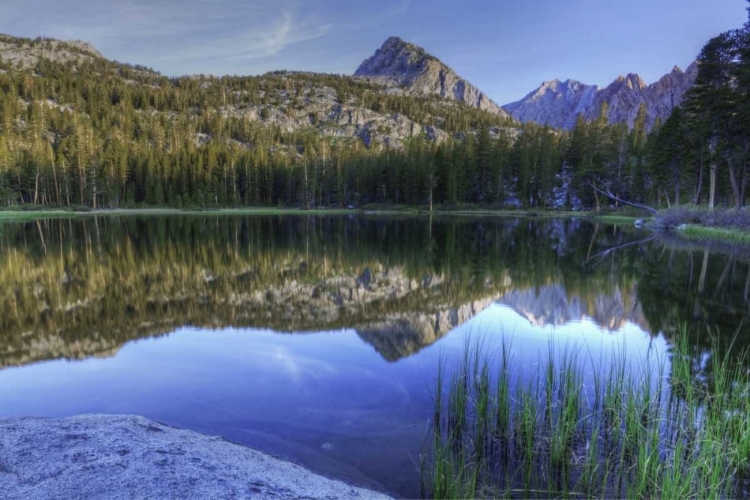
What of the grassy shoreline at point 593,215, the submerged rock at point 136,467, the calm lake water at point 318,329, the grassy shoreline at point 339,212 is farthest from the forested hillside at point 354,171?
the submerged rock at point 136,467

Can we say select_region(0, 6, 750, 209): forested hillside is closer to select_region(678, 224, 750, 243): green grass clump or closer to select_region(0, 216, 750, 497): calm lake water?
select_region(678, 224, 750, 243): green grass clump

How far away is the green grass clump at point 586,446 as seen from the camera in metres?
4.47

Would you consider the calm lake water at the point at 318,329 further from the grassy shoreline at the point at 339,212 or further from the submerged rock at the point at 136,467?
the grassy shoreline at the point at 339,212

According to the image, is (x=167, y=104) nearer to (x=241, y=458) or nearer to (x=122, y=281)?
(x=122, y=281)

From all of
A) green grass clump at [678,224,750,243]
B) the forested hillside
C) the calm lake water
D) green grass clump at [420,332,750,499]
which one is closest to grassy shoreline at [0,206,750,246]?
green grass clump at [678,224,750,243]

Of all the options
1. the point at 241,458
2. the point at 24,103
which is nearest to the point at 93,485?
the point at 241,458

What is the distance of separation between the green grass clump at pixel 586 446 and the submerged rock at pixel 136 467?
1530 mm

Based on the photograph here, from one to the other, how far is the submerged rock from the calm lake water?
79 cm

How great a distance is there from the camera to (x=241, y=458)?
16.8ft

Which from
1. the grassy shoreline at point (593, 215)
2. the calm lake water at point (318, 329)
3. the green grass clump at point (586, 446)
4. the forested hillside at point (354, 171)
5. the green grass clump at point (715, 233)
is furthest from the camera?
the forested hillside at point (354, 171)

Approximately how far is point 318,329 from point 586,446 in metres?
8.23

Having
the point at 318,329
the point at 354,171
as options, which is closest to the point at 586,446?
the point at 318,329

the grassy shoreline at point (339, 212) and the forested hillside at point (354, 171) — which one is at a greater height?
the forested hillside at point (354, 171)

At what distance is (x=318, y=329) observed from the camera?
12250 mm
